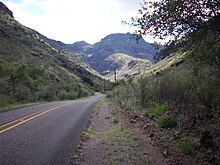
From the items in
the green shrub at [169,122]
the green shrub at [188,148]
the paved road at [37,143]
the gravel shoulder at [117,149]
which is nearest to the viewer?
the paved road at [37,143]

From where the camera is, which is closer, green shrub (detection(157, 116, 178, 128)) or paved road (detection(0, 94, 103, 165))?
paved road (detection(0, 94, 103, 165))

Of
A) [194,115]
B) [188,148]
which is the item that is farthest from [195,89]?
[188,148]

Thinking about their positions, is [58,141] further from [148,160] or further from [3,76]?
[3,76]

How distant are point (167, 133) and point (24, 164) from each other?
17.0 feet

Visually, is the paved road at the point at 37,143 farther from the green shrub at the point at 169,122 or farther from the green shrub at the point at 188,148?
the green shrub at the point at 169,122

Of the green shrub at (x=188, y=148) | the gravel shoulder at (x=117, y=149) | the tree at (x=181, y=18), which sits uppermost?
the tree at (x=181, y=18)

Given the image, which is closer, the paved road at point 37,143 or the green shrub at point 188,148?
the paved road at point 37,143

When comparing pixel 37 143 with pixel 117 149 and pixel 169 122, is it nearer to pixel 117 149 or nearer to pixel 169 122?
pixel 117 149

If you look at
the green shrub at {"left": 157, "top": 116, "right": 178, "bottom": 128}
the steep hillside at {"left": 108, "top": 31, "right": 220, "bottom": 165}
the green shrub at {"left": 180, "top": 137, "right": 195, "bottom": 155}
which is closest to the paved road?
the steep hillside at {"left": 108, "top": 31, "right": 220, "bottom": 165}

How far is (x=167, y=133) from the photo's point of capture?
→ 9.75 meters

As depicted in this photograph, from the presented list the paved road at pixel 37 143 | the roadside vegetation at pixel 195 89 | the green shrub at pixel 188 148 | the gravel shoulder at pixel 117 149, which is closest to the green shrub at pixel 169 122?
the roadside vegetation at pixel 195 89

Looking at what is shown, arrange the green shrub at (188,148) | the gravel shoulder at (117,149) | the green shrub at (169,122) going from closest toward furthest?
the gravel shoulder at (117,149)
the green shrub at (188,148)
the green shrub at (169,122)

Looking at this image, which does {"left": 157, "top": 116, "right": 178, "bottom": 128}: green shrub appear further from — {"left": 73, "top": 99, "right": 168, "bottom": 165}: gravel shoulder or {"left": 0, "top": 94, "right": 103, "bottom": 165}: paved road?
{"left": 0, "top": 94, "right": 103, "bottom": 165}: paved road

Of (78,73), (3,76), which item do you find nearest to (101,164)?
(3,76)
